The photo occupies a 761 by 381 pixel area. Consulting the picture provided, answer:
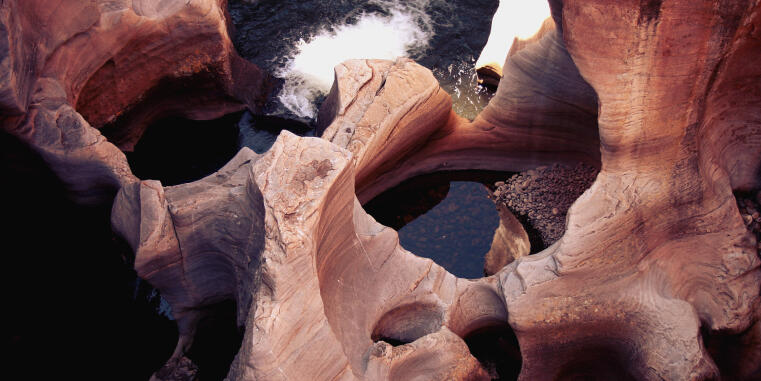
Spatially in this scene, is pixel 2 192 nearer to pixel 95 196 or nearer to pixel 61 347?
pixel 95 196

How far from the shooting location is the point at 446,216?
531 cm

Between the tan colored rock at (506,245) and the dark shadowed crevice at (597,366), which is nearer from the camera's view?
the dark shadowed crevice at (597,366)

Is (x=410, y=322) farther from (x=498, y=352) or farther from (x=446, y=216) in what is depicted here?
(x=446, y=216)

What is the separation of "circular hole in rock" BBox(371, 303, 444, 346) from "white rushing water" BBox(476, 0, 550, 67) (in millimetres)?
2431

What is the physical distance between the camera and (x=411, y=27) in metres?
7.10

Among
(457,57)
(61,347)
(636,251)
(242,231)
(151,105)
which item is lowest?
(61,347)

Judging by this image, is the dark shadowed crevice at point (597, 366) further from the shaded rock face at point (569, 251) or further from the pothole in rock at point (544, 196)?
the pothole in rock at point (544, 196)

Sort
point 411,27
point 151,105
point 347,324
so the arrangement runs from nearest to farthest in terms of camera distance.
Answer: point 347,324, point 151,105, point 411,27

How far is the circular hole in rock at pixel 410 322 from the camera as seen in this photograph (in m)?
3.80

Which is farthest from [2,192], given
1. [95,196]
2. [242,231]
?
[242,231]

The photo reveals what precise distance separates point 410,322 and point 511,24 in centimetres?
292

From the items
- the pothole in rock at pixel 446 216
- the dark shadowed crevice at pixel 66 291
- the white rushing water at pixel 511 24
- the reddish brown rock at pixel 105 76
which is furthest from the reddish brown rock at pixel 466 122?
the dark shadowed crevice at pixel 66 291

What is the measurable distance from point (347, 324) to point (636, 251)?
1618 mm

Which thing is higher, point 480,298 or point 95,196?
point 480,298
